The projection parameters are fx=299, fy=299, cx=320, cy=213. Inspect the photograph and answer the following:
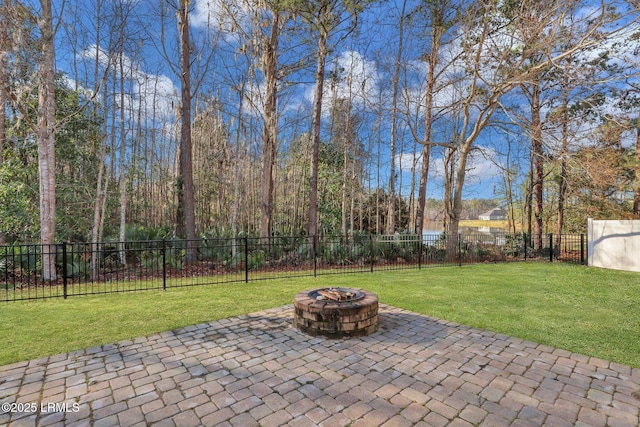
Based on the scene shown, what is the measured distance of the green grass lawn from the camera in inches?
141

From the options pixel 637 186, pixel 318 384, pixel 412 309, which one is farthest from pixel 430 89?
pixel 318 384

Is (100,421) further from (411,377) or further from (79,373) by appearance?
(411,377)

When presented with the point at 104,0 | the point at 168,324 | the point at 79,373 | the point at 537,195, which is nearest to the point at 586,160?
the point at 537,195

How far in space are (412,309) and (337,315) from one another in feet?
6.00

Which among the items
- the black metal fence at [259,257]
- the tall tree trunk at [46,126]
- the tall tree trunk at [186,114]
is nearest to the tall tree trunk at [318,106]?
the black metal fence at [259,257]

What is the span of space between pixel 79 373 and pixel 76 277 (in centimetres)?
686

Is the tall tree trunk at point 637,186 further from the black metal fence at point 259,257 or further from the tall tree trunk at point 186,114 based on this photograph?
the tall tree trunk at point 186,114

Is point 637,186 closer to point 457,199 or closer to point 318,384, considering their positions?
point 457,199

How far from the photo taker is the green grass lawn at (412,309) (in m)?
3.58

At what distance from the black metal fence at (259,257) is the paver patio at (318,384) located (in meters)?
4.15

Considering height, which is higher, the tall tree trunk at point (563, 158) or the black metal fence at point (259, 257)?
the tall tree trunk at point (563, 158)

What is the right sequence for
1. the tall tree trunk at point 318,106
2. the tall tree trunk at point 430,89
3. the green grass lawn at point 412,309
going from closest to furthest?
the green grass lawn at point 412,309 < the tall tree trunk at point 318,106 < the tall tree trunk at point 430,89

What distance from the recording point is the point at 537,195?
14531 mm

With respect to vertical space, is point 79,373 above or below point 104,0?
below
